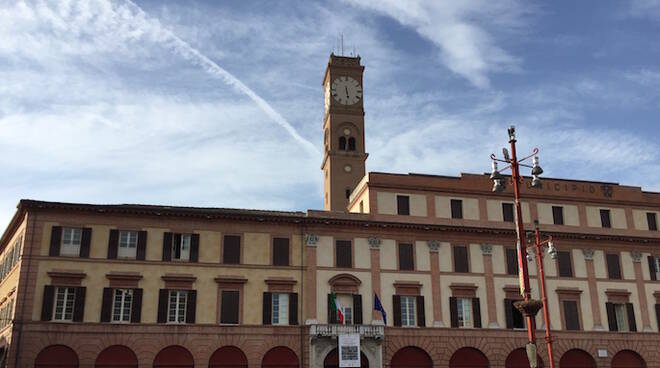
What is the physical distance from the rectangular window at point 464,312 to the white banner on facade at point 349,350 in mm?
7966

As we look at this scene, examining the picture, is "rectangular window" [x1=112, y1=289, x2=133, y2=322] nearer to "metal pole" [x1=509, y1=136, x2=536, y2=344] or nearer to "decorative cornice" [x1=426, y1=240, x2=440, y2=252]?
"decorative cornice" [x1=426, y1=240, x2=440, y2=252]

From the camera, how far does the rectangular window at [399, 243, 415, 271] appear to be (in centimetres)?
4920

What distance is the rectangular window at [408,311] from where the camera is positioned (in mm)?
47969

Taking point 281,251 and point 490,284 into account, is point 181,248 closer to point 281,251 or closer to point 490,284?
point 281,251

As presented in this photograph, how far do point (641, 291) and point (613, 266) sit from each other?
2.75 metres

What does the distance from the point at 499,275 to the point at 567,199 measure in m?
8.93

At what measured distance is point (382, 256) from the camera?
49.0 metres

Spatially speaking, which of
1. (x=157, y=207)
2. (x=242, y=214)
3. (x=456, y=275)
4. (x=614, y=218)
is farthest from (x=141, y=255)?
(x=614, y=218)

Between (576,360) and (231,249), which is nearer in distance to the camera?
(231,249)

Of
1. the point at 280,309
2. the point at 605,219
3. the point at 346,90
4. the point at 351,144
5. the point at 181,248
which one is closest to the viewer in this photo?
the point at 181,248

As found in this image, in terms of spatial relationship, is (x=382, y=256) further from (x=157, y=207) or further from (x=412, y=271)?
(x=157, y=207)

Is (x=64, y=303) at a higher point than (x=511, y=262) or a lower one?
lower

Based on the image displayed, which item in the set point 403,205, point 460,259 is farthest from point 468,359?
point 403,205

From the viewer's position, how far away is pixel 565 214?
53.8 meters
